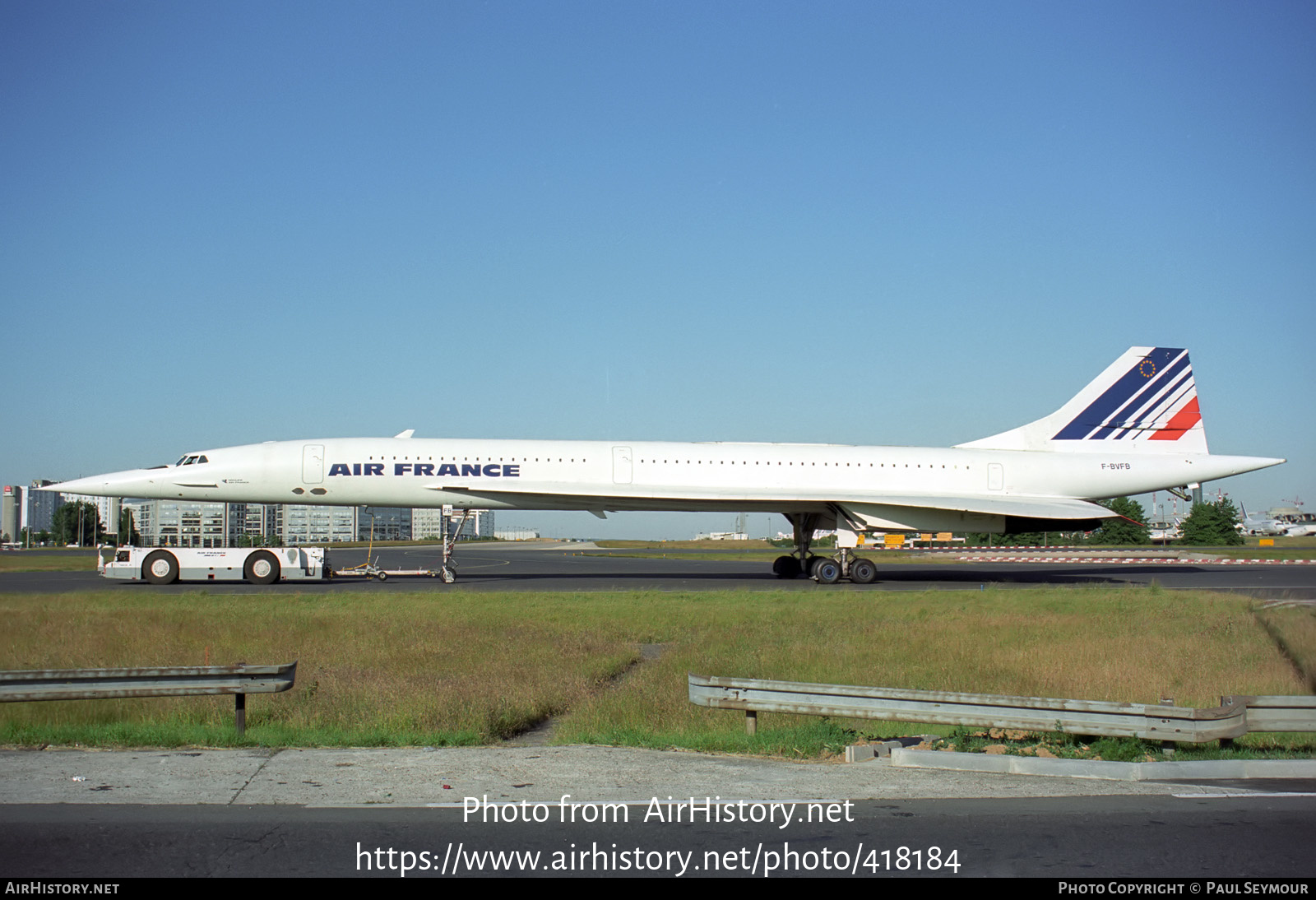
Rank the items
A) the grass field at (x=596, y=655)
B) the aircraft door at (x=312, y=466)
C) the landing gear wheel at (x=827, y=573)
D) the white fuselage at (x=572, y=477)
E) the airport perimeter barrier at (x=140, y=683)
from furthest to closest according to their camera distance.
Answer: the landing gear wheel at (x=827, y=573) → the white fuselage at (x=572, y=477) → the aircraft door at (x=312, y=466) → the grass field at (x=596, y=655) → the airport perimeter barrier at (x=140, y=683)

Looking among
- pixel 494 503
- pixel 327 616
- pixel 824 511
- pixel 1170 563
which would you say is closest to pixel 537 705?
pixel 327 616

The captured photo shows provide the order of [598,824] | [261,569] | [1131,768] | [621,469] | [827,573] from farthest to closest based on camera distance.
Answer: [261,569] → [621,469] → [827,573] → [1131,768] → [598,824]

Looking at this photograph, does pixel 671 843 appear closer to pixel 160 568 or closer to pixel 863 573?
pixel 863 573

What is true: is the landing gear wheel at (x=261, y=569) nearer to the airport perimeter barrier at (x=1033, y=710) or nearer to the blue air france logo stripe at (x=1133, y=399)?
the airport perimeter barrier at (x=1033, y=710)

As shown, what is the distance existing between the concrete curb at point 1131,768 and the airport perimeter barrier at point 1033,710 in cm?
35

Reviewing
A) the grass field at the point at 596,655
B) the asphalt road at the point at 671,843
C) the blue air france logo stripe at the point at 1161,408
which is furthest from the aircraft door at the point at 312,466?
the blue air france logo stripe at the point at 1161,408

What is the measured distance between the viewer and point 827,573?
28531mm

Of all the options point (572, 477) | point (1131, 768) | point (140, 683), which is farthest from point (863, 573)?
point (140, 683)

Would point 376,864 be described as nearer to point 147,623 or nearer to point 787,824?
point 787,824

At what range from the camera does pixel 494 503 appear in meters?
28.5

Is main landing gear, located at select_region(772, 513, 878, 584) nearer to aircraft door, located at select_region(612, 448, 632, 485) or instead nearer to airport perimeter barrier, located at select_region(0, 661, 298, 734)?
aircraft door, located at select_region(612, 448, 632, 485)

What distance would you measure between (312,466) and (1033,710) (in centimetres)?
2377

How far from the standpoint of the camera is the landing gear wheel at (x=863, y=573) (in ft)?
93.8

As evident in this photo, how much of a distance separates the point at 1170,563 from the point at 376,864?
41798 millimetres
